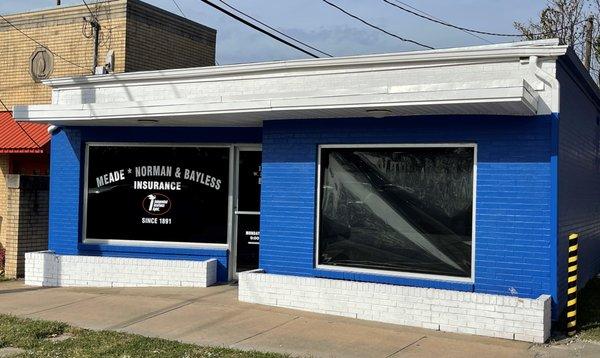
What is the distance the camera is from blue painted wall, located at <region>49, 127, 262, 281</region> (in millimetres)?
11906

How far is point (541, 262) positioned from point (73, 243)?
808 cm

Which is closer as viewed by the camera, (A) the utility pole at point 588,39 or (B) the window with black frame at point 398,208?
(B) the window with black frame at point 398,208

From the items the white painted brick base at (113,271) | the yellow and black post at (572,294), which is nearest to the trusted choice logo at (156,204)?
the white painted brick base at (113,271)

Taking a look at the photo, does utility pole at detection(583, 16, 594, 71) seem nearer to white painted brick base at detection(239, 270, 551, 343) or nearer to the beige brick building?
the beige brick building

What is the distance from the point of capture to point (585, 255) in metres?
11.6

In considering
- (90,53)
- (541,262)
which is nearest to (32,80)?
(90,53)

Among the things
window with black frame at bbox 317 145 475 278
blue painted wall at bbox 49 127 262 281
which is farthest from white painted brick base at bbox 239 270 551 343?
blue painted wall at bbox 49 127 262 281

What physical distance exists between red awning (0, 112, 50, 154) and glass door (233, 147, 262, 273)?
15.4ft

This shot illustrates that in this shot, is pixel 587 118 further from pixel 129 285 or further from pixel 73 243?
pixel 73 243

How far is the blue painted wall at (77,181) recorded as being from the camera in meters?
11.9

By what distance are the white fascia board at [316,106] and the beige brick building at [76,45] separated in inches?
137

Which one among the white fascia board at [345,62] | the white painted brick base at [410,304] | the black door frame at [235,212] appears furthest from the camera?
the black door frame at [235,212]

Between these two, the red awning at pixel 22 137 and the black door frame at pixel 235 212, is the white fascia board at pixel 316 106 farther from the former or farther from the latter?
the red awning at pixel 22 137

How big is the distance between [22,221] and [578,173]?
1013 cm
